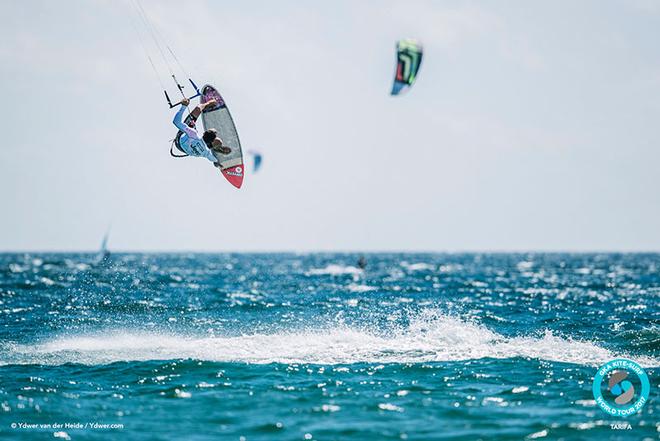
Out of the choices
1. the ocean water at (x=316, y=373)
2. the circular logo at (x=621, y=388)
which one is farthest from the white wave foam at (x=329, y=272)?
the circular logo at (x=621, y=388)

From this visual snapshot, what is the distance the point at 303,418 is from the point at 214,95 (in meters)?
8.94

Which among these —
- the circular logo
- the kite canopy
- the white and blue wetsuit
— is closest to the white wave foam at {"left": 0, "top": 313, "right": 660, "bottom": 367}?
the circular logo

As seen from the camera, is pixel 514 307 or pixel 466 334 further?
pixel 514 307

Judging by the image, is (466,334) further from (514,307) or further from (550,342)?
(514,307)

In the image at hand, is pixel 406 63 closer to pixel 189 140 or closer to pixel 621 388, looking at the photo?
pixel 189 140

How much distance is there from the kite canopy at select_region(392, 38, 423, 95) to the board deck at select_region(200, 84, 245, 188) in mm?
4128

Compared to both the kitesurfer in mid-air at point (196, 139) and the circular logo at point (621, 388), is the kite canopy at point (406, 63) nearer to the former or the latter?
the kitesurfer in mid-air at point (196, 139)

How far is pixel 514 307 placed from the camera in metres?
28.2

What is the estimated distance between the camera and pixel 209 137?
1498 cm

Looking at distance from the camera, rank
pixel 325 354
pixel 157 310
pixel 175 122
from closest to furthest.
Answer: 1. pixel 175 122
2. pixel 325 354
3. pixel 157 310

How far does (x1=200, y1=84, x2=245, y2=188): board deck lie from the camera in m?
16.8

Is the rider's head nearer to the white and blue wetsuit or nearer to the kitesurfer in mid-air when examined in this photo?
the kitesurfer in mid-air

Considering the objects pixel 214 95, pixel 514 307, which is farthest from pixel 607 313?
pixel 214 95

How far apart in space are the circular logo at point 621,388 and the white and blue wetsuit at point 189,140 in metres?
9.32
